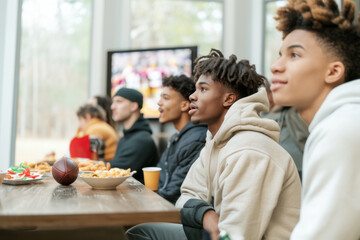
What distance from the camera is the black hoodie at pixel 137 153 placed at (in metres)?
3.06

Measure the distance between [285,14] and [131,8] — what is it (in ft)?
12.5

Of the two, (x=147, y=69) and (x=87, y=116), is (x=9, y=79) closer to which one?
(x=87, y=116)

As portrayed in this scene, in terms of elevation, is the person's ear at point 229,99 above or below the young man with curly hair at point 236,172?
above

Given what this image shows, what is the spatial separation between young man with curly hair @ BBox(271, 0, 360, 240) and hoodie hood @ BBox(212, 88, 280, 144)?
0.93 ft

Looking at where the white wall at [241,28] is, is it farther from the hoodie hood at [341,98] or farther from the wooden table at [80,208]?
the hoodie hood at [341,98]

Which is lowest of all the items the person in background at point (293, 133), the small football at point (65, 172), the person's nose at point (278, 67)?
the small football at point (65, 172)

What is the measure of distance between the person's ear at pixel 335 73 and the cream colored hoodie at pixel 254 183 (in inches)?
13.7

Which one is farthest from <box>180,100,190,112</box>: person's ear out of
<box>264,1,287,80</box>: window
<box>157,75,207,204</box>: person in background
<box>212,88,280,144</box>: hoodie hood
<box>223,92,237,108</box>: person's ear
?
<box>264,1,287,80</box>: window

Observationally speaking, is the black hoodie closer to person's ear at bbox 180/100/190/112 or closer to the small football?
person's ear at bbox 180/100/190/112

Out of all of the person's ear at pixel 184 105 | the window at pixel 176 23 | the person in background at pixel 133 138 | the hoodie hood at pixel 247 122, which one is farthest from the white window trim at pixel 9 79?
the hoodie hood at pixel 247 122

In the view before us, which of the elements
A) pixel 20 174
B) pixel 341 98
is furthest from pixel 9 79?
pixel 341 98

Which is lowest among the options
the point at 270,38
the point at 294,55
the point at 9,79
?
the point at 294,55

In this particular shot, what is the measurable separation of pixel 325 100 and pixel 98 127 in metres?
3.19

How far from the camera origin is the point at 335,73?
3.74 feet
